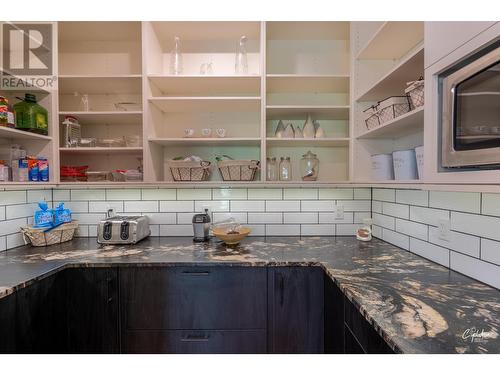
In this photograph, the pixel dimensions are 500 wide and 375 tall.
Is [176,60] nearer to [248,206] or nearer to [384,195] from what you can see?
[248,206]

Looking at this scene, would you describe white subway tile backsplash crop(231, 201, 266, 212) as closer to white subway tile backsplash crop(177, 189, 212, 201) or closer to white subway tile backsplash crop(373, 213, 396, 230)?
white subway tile backsplash crop(177, 189, 212, 201)

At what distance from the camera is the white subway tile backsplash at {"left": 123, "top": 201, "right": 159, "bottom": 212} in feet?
7.08

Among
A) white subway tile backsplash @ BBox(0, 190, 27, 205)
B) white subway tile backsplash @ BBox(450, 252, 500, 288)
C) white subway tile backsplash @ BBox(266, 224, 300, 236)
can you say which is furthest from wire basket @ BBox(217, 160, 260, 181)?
white subway tile backsplash @ BBox(0, 190, 27, 205)

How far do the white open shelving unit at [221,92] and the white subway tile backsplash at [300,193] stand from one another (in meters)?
0.13

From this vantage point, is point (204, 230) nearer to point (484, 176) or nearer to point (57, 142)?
point (57, 142)

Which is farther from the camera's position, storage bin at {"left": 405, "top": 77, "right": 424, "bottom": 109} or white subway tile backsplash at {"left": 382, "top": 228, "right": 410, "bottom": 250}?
white subway tile backsplash at {"left": 382, "top": 228, "right": 410, "bottom": 250}

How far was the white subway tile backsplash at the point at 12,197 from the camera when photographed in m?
1.76

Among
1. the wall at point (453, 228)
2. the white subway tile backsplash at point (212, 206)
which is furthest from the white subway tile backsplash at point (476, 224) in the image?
the white subway tile backsplash at point (212, 206)

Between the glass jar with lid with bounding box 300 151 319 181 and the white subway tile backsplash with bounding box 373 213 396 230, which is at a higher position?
the glass jar with lid with bounding box 300 151 319 181

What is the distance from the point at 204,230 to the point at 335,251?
896 millimetres

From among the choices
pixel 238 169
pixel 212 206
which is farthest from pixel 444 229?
pixel 212 206

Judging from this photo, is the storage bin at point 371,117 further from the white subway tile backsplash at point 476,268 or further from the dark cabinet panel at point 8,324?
the dark cabinet panel at point 8,324

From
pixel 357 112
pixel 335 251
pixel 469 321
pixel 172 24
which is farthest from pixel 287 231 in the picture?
pixel 172 24

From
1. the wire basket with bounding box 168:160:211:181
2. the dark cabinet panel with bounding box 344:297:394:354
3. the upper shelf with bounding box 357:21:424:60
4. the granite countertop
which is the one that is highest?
the upper shelf with bounding box 357:21:424:60
